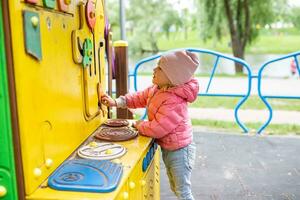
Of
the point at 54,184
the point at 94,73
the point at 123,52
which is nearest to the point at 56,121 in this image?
the point at 54,184

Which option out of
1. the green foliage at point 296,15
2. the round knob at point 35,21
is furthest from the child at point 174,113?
the green foliage at point 296,15

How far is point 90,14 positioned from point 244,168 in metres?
2.44

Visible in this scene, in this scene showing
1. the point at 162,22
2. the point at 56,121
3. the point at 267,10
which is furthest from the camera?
the point at 162,22

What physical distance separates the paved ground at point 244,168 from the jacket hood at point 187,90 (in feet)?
3.95

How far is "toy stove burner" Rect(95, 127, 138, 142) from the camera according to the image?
211 centimetres

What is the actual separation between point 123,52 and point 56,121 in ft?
5.10

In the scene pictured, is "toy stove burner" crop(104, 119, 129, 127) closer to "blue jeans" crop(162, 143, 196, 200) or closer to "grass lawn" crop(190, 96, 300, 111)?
"blue jeans" crop(162, 143, 196, 200)

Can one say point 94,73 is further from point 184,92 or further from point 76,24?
point 184,92

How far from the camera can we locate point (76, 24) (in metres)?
1.91

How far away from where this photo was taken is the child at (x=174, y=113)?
2.14 meters

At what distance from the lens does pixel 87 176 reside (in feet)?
5.10

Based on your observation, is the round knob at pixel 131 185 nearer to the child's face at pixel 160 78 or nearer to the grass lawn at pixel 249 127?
the child's face at pixel 160 78

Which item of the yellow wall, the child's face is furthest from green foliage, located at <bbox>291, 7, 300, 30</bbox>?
the yellow wall

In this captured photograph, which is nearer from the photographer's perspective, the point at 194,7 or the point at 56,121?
the point at 56,121
